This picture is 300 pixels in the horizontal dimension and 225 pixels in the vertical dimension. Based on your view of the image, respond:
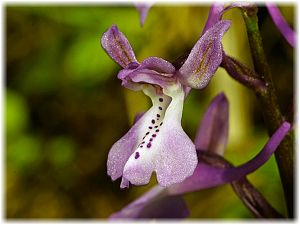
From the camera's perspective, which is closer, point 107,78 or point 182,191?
point 182,191

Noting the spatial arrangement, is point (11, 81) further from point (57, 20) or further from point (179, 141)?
point (179, 141)

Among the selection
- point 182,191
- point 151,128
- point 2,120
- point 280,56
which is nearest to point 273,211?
point 182,191

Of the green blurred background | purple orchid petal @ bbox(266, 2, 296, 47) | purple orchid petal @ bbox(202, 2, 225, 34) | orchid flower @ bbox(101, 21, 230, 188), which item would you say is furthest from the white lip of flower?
the green blurred background

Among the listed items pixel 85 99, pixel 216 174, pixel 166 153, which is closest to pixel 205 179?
pixel 216 174

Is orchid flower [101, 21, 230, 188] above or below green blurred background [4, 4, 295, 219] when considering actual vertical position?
above

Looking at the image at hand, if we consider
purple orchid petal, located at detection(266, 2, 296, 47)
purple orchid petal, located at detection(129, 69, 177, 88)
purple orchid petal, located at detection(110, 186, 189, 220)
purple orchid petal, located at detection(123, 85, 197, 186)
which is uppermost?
purple orchid petal, located at detection(266, 2, 296, 47)

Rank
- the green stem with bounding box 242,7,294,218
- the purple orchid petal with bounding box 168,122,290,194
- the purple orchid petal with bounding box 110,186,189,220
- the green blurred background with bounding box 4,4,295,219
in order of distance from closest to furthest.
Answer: the green stem with bounding box 242,7,294,218 < the purple orchid petal with bounding box 168,122,290,194 < the purple orchid petal with bounding box 110,186,189,220 < the green blurred background with bounding box 4,4,295,219

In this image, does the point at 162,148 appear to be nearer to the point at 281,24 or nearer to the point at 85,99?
the point at 281,24

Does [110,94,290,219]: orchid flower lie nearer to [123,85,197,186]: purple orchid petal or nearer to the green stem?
the green stem
